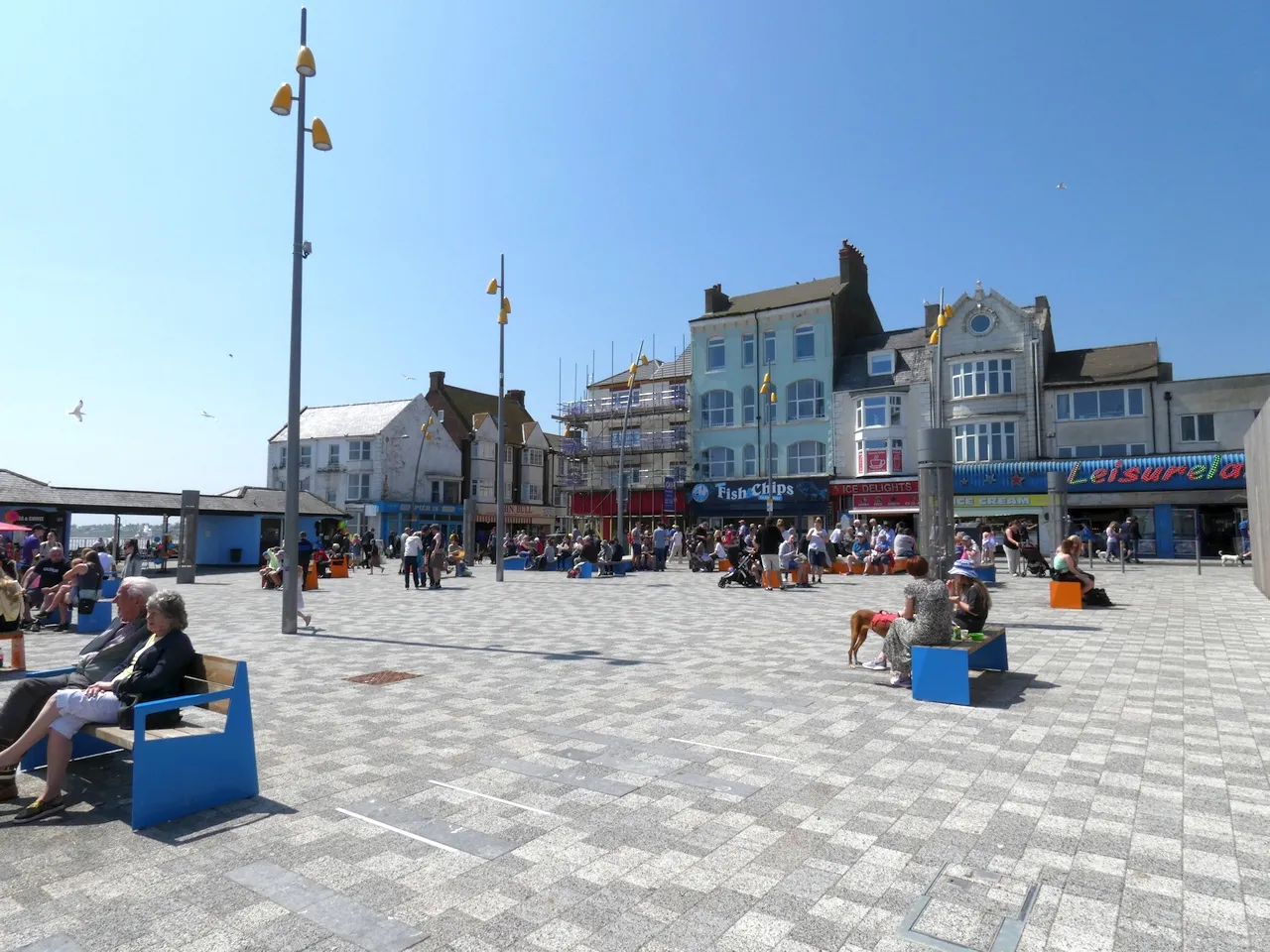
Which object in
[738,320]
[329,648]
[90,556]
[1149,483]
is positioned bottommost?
[329,648]

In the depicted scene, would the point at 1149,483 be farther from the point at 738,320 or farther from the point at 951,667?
the point at 951,667

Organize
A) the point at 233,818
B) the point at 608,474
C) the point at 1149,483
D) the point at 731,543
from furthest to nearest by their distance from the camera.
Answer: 1. the point at 608,474
2. the point at 1149,483
3. the point at 731,543
4. the point at 233,818

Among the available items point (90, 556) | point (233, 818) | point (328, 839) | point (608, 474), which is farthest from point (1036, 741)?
point (608, 474)

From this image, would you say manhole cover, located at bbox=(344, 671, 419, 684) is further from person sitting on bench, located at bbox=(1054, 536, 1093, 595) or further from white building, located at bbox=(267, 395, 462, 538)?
white building, located at bbox=(267, 395, 462, 538)

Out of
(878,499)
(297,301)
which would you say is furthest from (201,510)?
(878,499)

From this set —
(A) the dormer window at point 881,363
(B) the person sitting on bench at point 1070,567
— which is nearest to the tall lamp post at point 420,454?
(A) the dormer window at point 881,363

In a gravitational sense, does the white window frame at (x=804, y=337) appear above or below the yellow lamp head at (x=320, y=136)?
above

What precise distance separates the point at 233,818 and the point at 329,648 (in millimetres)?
6322

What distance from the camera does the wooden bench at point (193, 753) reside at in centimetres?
424

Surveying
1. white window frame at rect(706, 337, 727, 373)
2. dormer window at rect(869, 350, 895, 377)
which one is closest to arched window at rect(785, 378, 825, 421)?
dormer window at rect(869, 350, 895, 377)

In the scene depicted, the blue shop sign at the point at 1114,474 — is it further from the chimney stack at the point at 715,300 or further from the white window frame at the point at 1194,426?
the chimney stack at the point at 715,300

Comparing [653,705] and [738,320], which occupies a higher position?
[738,320]

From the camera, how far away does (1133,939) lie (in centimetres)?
309

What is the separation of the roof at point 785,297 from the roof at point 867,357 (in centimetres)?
331
